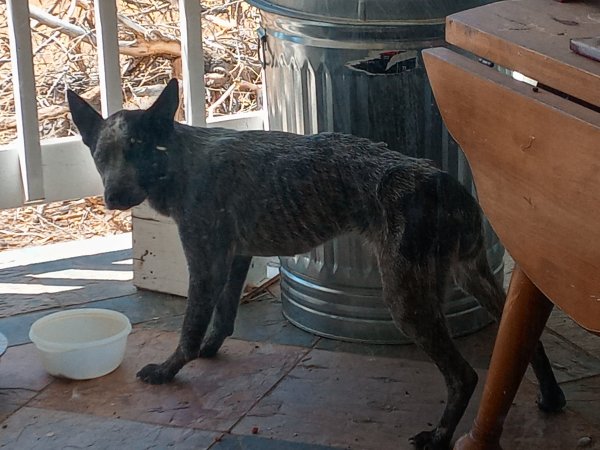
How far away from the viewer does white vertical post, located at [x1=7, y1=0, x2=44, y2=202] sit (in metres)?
2.94

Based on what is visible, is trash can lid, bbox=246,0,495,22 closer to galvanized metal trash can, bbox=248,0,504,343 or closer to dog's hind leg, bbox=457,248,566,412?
galvanized metal trash can, bbox=248,0,504,343

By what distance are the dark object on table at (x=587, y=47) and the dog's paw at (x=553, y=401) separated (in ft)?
3.22

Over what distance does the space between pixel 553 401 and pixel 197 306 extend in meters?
0.82

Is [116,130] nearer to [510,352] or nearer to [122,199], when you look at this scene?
[122,199]

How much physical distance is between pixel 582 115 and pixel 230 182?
103 cm

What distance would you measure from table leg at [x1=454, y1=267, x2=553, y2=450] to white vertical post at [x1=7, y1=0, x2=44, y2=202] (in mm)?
1549

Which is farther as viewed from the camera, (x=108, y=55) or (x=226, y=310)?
(x=108, y=55)

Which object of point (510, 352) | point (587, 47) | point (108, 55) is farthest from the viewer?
point (108, 55)

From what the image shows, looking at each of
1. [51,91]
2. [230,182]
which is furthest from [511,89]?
[51,91]

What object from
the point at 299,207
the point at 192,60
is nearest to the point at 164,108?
the point at 299,207

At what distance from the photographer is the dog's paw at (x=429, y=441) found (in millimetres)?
2219

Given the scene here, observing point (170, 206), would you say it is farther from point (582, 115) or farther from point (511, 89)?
point (582, 115)

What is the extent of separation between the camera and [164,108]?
2.35 metres

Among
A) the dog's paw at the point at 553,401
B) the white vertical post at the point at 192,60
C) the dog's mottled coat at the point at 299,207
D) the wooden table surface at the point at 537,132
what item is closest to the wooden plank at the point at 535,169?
the wooden table surface at the point at 537,132
